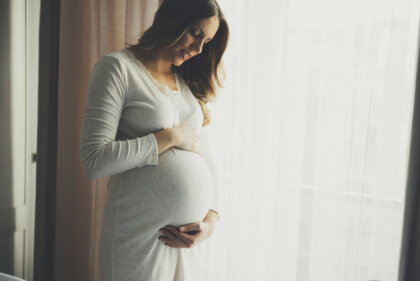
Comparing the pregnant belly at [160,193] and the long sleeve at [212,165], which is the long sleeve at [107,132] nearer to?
the pregnant belly at [160,193]

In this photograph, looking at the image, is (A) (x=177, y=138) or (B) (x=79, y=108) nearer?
(A) (x=177, y=138)

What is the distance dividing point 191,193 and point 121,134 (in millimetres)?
275

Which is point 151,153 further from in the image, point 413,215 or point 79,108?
point 413,215

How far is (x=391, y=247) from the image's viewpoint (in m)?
1.36

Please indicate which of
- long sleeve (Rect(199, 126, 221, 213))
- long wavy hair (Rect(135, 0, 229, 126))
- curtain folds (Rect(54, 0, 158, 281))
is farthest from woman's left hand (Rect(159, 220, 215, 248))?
curtain folds (Rect(54, 0, 158, 281))

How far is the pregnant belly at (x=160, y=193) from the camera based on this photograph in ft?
3.39

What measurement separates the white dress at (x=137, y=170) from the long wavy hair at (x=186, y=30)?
10 centimetres

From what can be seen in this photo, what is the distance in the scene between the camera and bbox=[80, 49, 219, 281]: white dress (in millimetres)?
956

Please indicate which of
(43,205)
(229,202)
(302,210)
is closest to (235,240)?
(229,202)

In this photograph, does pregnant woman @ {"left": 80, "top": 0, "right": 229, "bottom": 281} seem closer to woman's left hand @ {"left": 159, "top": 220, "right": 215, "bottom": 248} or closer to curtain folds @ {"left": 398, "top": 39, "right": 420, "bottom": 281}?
woman's left hand @ {"left": 159, "top": 220, "right": 215, "bottom": 248}

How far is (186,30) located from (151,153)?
15.1 inches

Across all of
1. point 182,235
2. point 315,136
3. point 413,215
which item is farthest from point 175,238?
point 413,215

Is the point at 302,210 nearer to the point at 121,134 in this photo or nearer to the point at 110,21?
the point at 121,134

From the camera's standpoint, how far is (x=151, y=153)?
1.00 m
